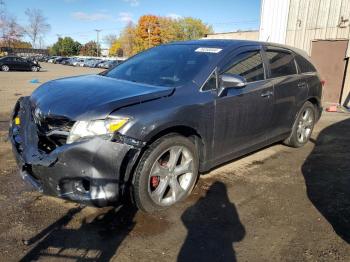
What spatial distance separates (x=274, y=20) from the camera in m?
13.1

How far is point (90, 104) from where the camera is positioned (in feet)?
10.4

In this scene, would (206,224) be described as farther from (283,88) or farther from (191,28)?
(191,28)

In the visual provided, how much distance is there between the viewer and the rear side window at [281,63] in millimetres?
4956

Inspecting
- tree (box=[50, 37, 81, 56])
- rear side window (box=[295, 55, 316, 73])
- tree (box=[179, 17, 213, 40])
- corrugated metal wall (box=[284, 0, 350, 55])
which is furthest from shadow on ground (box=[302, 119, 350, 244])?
tree (box=[50, 37, 81, 56])

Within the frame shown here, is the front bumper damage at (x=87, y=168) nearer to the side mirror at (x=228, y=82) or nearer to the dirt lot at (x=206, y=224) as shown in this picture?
the dirt lot at (x=206, y=224)

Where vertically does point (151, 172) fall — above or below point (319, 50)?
below

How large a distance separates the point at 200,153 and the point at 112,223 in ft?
4.10

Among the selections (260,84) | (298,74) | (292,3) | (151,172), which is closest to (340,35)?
(292,3)

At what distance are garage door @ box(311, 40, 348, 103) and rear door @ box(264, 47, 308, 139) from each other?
21.9 ft

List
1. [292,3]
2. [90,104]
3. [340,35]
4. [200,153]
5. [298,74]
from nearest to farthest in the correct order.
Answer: [90,104] < [200,153] < [298,74] < [340,35] < [292,3]

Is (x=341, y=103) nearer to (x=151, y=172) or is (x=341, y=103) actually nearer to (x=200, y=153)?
(x=200, y=153)

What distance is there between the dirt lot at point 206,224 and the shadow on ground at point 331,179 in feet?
0.04

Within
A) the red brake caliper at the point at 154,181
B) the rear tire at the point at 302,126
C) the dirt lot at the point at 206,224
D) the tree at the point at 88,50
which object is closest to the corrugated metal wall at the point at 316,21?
the rear tire at the point at 302,126

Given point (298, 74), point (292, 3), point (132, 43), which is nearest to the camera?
point (298, 74)
